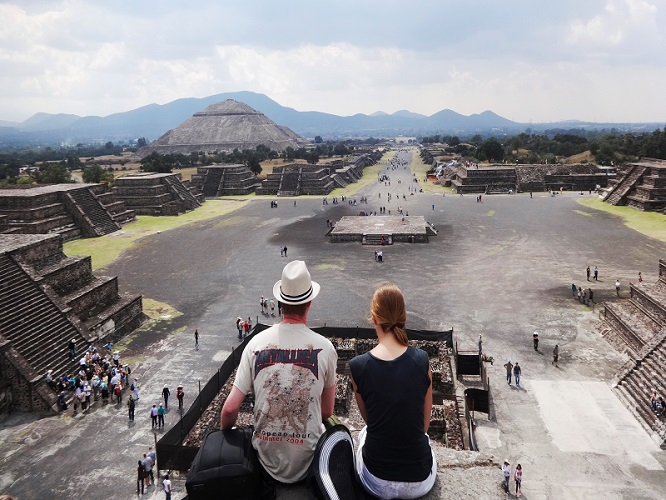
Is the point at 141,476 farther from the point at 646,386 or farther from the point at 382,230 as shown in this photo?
the point at 382,230

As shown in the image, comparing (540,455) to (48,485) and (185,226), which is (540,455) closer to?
(48,485)

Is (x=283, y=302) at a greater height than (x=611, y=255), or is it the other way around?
(x=283, y=302)

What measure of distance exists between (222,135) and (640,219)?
128 metres

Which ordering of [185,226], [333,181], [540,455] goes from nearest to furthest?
[540,455]
[185,226]
[333,181]

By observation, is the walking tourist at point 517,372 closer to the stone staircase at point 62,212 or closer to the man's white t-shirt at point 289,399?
the man's white t-shirt at point 289,399

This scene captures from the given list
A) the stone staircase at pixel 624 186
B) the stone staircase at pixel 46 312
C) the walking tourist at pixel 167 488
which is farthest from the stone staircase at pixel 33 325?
the stone staircase at pixel 624 186

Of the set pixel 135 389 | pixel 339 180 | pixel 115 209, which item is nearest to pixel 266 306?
pixel 135 389

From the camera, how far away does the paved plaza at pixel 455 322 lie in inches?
427

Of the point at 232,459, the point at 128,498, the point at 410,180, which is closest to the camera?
the point at 232,459

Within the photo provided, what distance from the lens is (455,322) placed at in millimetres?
19078

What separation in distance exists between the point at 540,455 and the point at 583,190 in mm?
54284

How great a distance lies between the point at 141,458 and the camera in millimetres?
11547

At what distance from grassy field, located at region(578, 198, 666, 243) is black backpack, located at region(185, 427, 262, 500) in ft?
118

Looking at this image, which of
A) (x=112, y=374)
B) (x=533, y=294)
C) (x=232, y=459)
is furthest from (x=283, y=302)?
(x=533, y=294)
